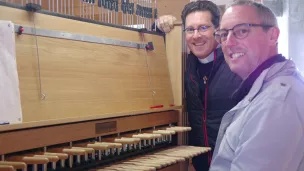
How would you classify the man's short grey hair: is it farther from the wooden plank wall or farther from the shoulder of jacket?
the wooden plank wall

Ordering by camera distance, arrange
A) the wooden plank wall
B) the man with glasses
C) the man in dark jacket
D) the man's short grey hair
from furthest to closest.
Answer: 1. the man in dark jacket
2. the wooden plank wall
3. the man's short grey hair
4. the man with glasses

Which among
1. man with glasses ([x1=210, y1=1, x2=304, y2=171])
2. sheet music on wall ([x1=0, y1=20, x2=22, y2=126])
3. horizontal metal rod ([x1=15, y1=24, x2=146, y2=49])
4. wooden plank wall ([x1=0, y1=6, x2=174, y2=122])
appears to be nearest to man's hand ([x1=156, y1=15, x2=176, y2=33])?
wooden plank wall ([x1=0, y1=6, x2=174, y2=122])

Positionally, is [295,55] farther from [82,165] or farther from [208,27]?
[82,165]

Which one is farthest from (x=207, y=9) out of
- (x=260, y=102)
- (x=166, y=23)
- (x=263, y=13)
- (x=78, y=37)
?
(x=260, y=102)

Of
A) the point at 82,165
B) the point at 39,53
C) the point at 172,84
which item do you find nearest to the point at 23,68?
the point at 39,53

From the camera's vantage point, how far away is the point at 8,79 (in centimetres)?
142

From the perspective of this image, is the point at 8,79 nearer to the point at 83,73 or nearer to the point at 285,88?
the point at 83,73

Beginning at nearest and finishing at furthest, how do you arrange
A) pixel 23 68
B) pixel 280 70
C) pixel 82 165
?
pixel 280 70
pixel 23 68
pixel 82 165

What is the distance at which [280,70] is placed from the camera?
1.25 meters

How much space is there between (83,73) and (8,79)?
0.45 meters

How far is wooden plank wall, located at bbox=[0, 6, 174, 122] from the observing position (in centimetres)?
155

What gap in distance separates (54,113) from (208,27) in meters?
1.09

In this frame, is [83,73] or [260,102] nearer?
[260,102]

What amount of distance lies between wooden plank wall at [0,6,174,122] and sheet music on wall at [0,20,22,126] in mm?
58
